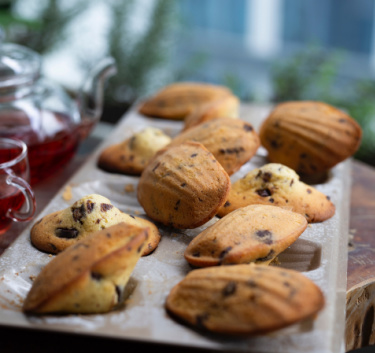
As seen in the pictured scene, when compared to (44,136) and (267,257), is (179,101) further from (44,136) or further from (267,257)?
(267,257)

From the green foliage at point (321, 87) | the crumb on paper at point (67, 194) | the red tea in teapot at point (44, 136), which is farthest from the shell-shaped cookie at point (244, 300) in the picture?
the green foliage at point (321, 87)

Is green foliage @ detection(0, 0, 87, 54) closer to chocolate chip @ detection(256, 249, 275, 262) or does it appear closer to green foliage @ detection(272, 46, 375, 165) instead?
green foliage @ detection(272, 46, 375, 165)

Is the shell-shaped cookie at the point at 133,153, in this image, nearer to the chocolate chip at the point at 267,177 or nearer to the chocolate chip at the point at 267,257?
the chocolate chip at the point at 267,177

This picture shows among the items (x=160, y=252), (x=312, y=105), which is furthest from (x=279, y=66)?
(x=160, y=252)

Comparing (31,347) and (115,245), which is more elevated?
(115,245)

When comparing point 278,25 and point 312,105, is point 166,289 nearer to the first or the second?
point 312,105

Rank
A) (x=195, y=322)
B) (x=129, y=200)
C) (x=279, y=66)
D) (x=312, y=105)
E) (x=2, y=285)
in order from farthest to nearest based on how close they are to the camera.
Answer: (x=279, y=66) < (x=312, y=105) < (x=129, y=200) < (x=2, y=285) < (x=195, y=322)
